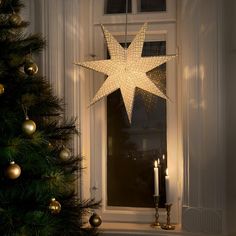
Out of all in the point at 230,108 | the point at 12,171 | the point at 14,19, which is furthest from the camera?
the point at 230,108

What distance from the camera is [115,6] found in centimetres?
199

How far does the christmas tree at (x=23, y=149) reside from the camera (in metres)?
1.22

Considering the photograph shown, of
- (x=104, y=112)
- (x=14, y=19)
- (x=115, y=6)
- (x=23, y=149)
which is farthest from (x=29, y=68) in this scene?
(x=115, y=6)

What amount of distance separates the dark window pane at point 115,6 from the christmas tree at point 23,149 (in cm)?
68

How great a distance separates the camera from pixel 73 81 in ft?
6.17

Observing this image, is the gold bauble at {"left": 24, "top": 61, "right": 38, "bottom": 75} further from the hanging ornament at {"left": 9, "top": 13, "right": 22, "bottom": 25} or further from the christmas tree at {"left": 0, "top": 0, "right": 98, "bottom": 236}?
the hanging ornament at {"left": 9, "top": 13, "right": 22, "bottom": 25}

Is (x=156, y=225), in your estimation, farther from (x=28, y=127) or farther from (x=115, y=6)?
(x=115, y=6)

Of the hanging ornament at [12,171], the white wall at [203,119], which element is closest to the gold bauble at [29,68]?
the hanging ornament at [12,171]

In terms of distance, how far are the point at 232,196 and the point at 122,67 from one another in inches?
31.7

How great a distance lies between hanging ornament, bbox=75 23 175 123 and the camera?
5.65ft

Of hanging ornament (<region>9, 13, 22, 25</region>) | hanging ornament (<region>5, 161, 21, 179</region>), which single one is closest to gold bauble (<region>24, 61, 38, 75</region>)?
hanging ornament (<region>9, 13, 22, 25</region>)

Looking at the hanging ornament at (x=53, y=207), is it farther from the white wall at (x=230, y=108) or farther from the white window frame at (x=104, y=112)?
the white wall at (x=230, y=108)

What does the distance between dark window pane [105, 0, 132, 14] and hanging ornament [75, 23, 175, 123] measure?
31 centimetres

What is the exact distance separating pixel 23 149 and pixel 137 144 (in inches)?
33.9
